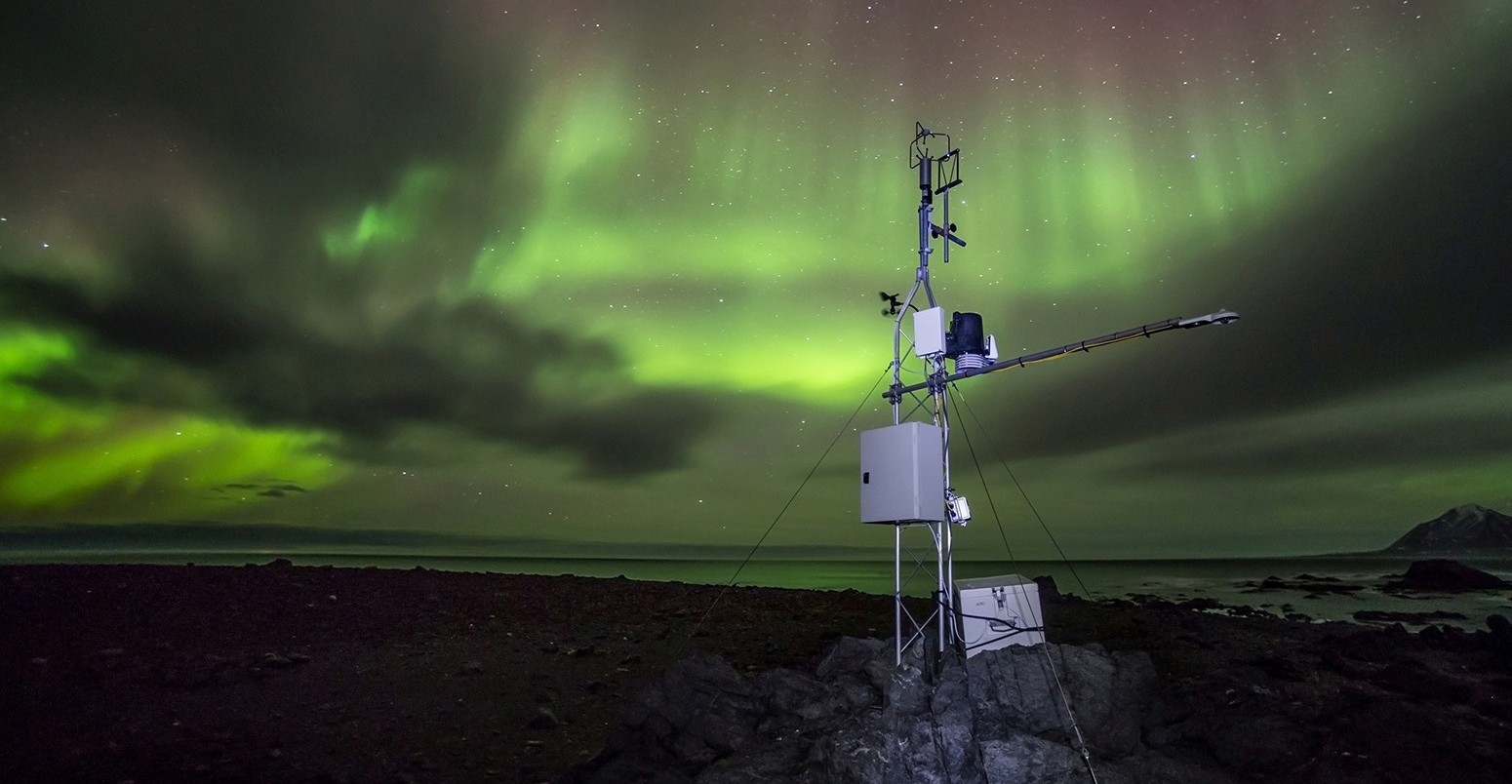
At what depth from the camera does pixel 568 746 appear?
1096 cm

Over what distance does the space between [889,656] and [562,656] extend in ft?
24.0

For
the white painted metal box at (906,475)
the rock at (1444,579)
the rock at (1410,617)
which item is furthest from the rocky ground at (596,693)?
the rock at (1444,579)

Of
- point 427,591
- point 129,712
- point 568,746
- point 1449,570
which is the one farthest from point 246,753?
point 1449,570

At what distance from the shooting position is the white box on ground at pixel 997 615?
34.9ft

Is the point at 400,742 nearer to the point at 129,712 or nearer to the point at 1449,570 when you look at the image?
the point at 129,712

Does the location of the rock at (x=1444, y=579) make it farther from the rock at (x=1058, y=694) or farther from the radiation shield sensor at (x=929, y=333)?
the radiation shield sensor at (x=929, y=333)

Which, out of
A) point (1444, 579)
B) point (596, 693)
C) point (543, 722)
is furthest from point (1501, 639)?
point (1444, 579)

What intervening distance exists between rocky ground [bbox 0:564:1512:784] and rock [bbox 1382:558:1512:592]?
138 feet

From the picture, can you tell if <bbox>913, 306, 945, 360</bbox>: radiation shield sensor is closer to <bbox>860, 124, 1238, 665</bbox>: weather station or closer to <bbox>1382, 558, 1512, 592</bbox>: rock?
<bbox>860, 124, 1238, 665</bbox>: weather station

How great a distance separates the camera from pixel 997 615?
35.2 ft

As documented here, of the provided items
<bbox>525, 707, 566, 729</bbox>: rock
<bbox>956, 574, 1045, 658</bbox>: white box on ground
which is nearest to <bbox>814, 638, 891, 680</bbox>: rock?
<bbox>956, 574, 1045, 658</bbox>: white box on ground

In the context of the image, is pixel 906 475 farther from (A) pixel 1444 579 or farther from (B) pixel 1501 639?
(A) pixel 1444 579

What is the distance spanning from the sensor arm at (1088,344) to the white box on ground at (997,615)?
291 centimetres

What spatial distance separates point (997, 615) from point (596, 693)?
7038 millimetres
